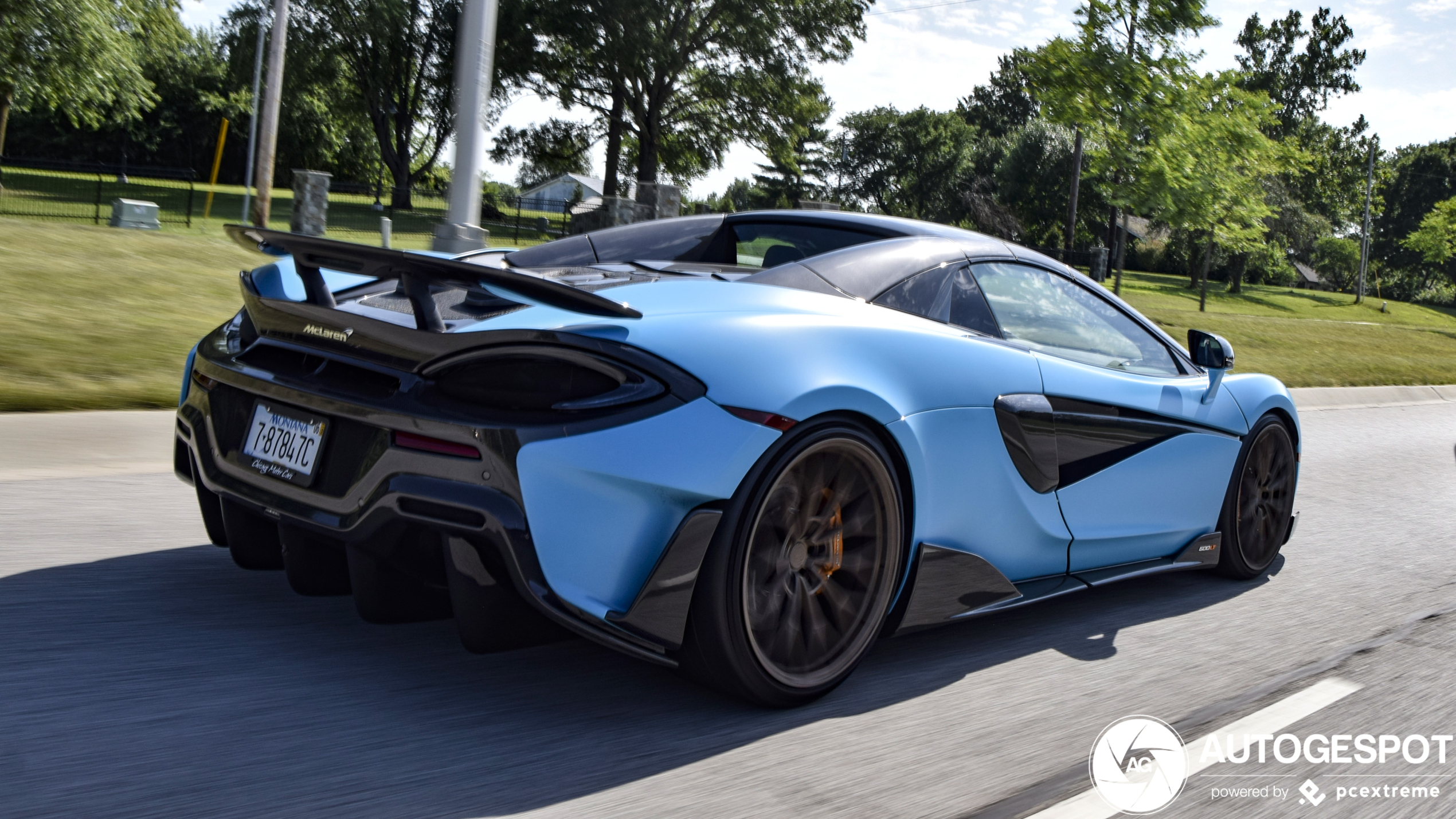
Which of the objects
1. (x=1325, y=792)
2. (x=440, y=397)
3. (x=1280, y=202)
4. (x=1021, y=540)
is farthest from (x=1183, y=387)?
(x=1280, y=202)

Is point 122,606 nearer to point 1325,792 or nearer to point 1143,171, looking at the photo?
point 1325,792

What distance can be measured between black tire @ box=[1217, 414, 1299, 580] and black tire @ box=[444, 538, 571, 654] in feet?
10.3

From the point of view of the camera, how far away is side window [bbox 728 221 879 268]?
156 inches

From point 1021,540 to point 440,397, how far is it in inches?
71.9

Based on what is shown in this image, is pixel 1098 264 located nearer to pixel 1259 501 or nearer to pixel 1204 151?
pixel 1204 151

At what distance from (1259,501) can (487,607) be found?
3622 millimetres

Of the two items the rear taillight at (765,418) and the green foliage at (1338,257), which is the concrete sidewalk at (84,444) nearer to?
the rear taillight at (765,418)

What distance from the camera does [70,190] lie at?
2756 cm

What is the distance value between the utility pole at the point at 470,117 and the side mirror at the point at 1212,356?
4.48 m

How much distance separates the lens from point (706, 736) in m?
2.95

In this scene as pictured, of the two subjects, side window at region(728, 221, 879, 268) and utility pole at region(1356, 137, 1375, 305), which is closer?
side window at region(728, 221, 879, 268)

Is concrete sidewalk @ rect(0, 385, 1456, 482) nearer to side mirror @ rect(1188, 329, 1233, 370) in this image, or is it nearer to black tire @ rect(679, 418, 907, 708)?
black tire @ rect(679, 418, 907, 708)

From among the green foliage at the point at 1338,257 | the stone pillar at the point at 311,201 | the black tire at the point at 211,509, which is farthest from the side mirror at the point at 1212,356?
the green foliage at the point at 1338,257

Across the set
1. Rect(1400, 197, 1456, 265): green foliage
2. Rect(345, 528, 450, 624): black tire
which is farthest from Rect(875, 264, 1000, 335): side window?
Rect(1400, 197, 1456, 265): green foliage
